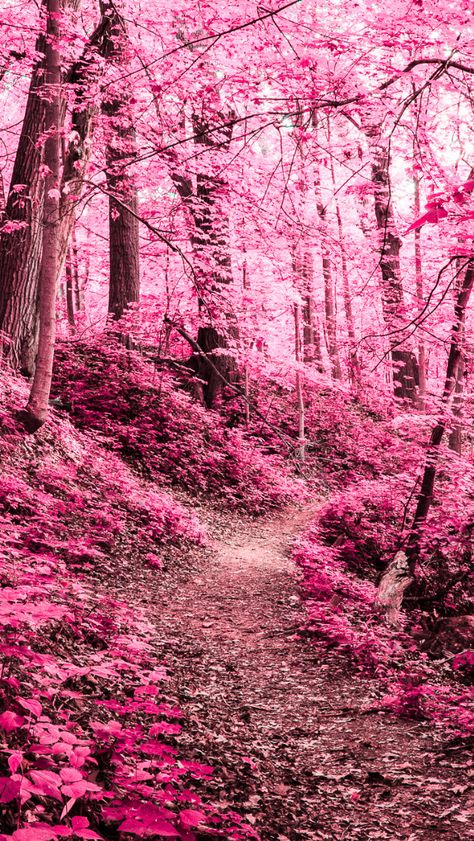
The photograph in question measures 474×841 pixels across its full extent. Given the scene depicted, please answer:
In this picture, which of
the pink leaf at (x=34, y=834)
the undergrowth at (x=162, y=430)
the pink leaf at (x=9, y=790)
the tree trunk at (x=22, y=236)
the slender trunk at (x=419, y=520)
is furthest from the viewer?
the undergrowth at (x=162, y=430)

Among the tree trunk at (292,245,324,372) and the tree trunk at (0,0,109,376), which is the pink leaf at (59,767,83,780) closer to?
the tree trunk at (0,0,109,376)

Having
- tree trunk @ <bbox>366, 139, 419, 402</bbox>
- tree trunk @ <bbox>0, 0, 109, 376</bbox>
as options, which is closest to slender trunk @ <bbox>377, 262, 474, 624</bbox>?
tree trunk @ <bbox>366, 139, 419, 402</bbox>

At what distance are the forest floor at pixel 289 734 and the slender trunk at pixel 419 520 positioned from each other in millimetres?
1113

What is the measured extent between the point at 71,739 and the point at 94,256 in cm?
1823

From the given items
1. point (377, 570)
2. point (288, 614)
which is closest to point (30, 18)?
point (288, 614)

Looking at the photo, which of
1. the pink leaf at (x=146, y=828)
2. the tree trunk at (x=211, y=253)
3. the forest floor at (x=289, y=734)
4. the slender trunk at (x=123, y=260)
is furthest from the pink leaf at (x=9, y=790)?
the slender trunk at (x=123, y=260)

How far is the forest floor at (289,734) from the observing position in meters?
3.42

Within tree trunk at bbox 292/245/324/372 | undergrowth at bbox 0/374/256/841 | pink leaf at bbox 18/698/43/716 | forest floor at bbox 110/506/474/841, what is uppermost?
tree trunk at bbox 292/245/324/372

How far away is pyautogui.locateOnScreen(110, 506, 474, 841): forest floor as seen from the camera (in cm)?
342

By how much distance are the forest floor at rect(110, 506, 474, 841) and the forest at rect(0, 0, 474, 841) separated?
2 cm

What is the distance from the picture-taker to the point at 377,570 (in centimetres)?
1016

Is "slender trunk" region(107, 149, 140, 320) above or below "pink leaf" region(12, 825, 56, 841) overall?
above

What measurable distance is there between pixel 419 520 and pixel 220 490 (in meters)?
4.29

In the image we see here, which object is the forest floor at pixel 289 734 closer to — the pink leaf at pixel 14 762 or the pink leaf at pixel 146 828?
the pink leaf at pixel 146 828
